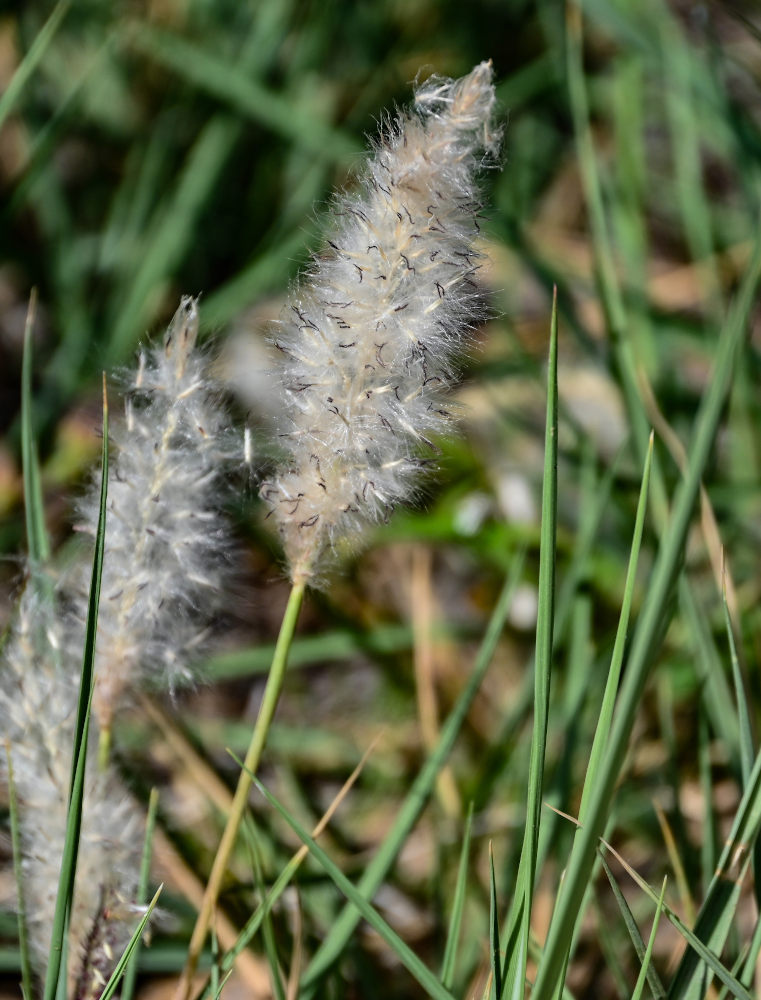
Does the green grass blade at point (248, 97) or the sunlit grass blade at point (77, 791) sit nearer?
the sunlit grass blade at point (77, 791)

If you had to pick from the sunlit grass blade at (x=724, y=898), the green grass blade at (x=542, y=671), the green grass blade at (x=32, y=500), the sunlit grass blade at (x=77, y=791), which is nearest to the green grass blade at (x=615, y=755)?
the green grass blade at (x=542, y=671)

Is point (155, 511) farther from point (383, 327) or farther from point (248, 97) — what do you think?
point (248, 97)

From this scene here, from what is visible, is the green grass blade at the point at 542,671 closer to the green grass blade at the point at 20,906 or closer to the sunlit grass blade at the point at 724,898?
the sunlit grass blade at the point at 724,898

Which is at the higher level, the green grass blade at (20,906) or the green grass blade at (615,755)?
the green grass blade at (615,755)

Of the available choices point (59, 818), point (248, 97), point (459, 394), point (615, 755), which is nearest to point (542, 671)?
point (615, 755)

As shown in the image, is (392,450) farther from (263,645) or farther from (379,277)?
(263,645)

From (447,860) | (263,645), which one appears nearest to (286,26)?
(263,645)
